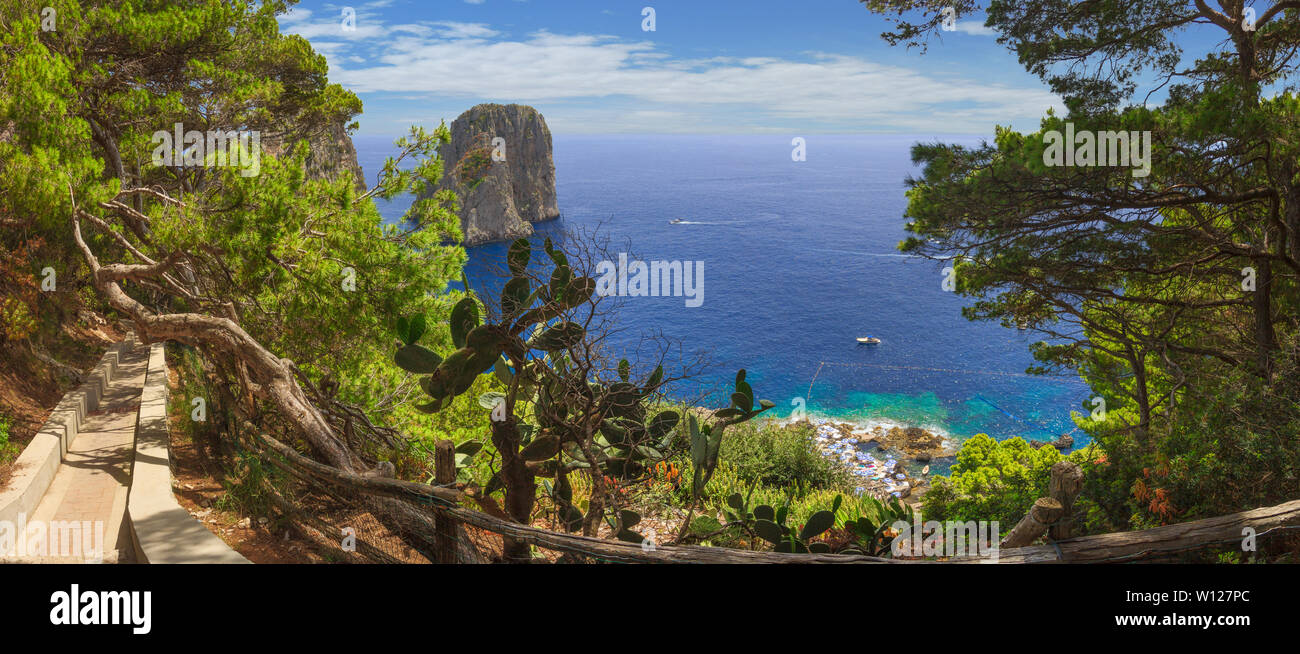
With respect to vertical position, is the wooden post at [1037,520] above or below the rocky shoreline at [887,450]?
above

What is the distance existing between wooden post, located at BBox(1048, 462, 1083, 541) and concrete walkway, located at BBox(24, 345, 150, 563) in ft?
19.8

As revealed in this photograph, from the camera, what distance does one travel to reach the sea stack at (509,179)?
262 ft

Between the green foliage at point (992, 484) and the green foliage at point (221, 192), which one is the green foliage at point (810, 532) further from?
the green foliage at point (221, 192)

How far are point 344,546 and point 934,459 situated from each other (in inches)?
1180

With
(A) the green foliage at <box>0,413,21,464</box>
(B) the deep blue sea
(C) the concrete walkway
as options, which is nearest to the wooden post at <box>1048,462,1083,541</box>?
(B) the deep blue sea

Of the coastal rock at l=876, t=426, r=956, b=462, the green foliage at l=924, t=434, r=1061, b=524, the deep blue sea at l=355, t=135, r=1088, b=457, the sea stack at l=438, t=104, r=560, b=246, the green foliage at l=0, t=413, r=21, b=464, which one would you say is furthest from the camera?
the sea stack at l=438, t=104, r=560, b=246

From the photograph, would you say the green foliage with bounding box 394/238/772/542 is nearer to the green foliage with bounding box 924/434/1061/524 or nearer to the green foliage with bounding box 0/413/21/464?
the green foliage with bounding box 0/413/21/464

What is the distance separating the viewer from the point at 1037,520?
3.54 metres

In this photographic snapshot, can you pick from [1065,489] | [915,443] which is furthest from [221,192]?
[915,443]

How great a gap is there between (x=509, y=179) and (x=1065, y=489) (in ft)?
287

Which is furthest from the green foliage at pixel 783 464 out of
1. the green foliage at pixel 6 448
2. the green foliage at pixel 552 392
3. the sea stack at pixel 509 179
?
the sea stack at pixel 509 179

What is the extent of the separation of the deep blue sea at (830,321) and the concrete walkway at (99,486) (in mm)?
3843

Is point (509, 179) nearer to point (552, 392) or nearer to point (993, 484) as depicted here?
point (993, 484)

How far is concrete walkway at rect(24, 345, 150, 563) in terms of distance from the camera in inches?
209
